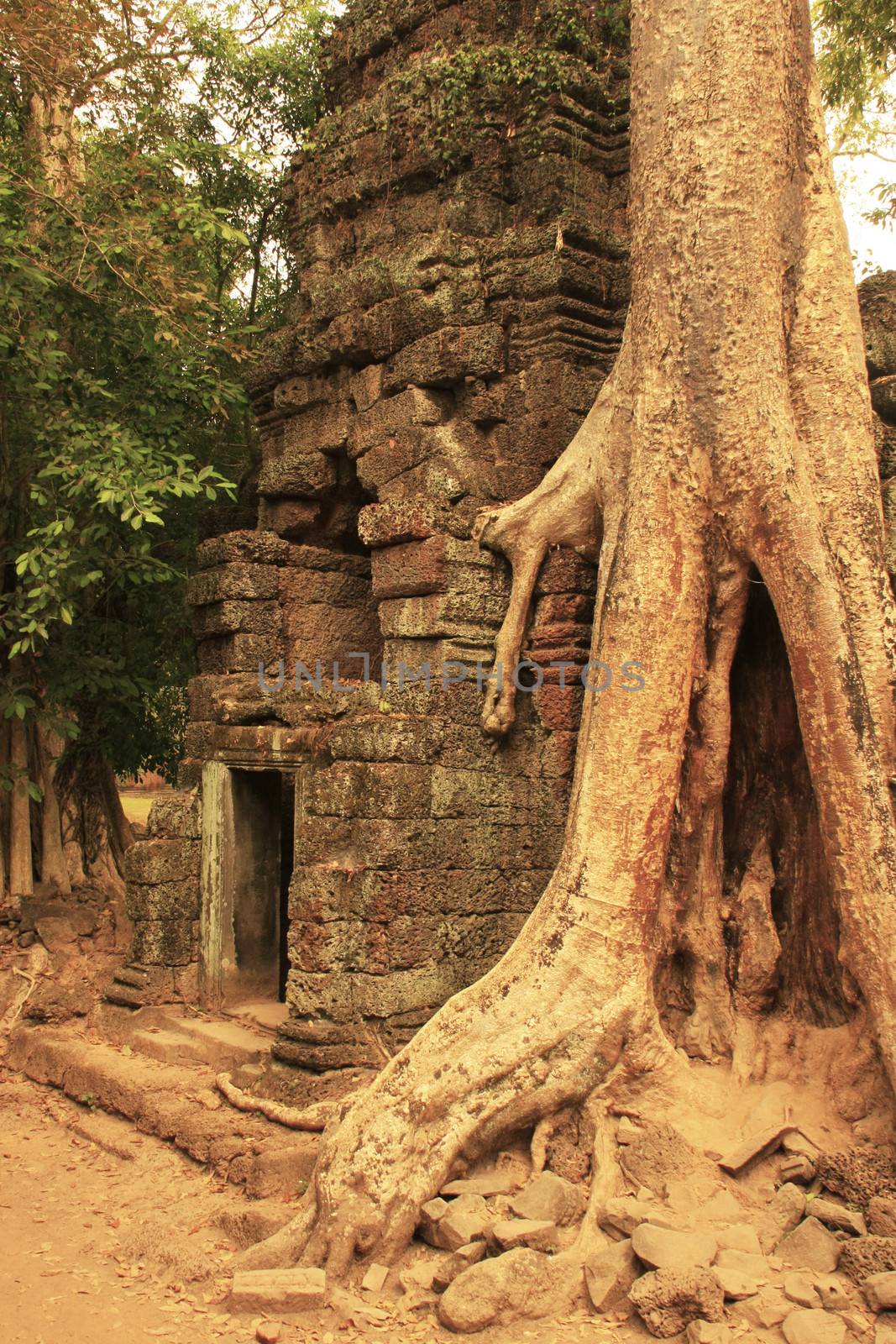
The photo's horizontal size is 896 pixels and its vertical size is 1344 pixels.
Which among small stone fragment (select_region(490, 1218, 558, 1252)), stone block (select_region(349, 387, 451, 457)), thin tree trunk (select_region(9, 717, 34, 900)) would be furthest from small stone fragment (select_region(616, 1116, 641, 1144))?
thin tree trunk (select_region(9, 717, 34, 900))

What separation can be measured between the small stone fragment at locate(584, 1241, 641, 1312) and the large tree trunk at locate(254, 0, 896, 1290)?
20.3 inches

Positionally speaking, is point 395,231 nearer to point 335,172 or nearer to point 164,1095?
point 335,172

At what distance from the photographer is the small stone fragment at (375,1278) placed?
3736 millimetres

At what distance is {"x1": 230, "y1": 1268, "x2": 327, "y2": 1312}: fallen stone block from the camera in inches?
145

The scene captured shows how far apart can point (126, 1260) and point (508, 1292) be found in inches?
58.0

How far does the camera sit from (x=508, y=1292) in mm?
3545

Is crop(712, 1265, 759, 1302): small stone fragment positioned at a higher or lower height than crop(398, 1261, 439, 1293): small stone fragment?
higher

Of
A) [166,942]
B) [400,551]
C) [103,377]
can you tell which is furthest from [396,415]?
[166,942]

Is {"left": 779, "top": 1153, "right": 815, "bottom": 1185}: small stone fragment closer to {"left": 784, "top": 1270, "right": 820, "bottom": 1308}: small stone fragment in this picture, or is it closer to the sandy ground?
{"left": 784, "top": 1270, "right": 820, "bottom": 1308}: small stone fragment

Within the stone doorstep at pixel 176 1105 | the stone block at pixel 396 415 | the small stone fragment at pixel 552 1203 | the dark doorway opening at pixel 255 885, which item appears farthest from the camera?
the dark doorway opening at pixel 255 885

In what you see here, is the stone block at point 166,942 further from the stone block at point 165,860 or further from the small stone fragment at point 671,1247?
the small stone fragment at point 671,1247

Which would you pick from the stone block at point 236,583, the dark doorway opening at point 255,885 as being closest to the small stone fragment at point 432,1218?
the dark doorway opening at point 255,885

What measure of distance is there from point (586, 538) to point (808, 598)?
4.30 feet

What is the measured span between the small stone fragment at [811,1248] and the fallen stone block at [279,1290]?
4.65 feet
